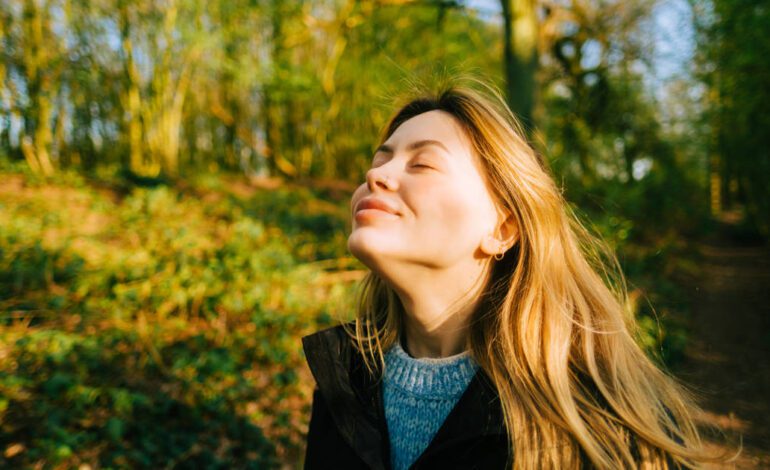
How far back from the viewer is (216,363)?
3928mm

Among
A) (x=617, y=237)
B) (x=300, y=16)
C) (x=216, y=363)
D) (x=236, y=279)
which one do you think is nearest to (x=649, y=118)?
(x=617, y=237)

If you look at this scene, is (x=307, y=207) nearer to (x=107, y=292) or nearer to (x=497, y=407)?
(x=107, y=292)

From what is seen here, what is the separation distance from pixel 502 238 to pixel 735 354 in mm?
5159

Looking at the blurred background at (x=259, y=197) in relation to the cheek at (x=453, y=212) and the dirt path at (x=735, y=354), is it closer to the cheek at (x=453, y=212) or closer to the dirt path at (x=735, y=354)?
the dirt path at (x=735, y=354)

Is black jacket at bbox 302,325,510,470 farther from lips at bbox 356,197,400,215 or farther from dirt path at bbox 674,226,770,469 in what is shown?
dirt path at bbox 674,226,770,469

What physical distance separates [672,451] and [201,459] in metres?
3.02

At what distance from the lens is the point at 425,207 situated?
4.71 feet

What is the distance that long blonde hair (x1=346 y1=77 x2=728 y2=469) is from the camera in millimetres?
1233

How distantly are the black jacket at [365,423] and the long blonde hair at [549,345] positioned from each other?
0.06 metres

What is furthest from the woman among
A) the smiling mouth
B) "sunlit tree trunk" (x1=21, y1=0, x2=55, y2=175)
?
"sunlit tree trunk" (x1=21, y1=0, x2=55, y2=175)

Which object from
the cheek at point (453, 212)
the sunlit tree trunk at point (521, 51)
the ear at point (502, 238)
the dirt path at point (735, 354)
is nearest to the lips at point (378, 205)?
the cheek at point (453, 212)

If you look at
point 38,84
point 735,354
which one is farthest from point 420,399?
point 38,84

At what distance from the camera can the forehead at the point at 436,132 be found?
5.09 feet

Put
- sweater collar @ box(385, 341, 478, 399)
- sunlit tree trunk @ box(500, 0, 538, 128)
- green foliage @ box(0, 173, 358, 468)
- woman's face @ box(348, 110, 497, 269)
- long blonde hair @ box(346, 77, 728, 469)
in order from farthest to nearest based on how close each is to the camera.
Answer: sunlit tree trunk @ box(500, 0, 538, 128) → green foliage @ box(0, 173, 358, 468) → sweater collar @ box(385, 341, 478, 399) → woman's face @ box(348, 110, 497, 269) → long blonde hair @ box(346, 77, 728, 469)
